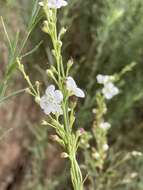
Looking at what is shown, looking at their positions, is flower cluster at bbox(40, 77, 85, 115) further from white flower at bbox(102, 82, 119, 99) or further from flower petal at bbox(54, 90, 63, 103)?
white flower at bbox(102, 82, 119, 99)

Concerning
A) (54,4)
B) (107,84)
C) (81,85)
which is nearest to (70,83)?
(54,4)

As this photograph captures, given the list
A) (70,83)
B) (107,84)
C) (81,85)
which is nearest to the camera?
(70,83)

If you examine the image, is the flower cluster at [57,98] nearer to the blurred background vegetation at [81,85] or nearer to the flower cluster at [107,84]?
the flower cluster at [107,84]

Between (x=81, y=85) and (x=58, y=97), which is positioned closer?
(x=58, y=97)

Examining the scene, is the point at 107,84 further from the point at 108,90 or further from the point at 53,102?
the point at 53,102

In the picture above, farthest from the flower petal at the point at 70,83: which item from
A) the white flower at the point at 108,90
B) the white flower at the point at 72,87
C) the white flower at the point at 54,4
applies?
the white flower at the point at 108,90

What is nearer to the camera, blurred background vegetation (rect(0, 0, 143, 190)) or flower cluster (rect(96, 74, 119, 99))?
flower cluster (rect(96, 74, 119, 99))

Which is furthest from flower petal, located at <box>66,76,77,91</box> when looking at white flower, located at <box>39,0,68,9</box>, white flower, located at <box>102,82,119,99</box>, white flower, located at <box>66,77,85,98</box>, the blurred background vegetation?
the blurred background vegetation

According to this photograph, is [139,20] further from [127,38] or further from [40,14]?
[40,14]
